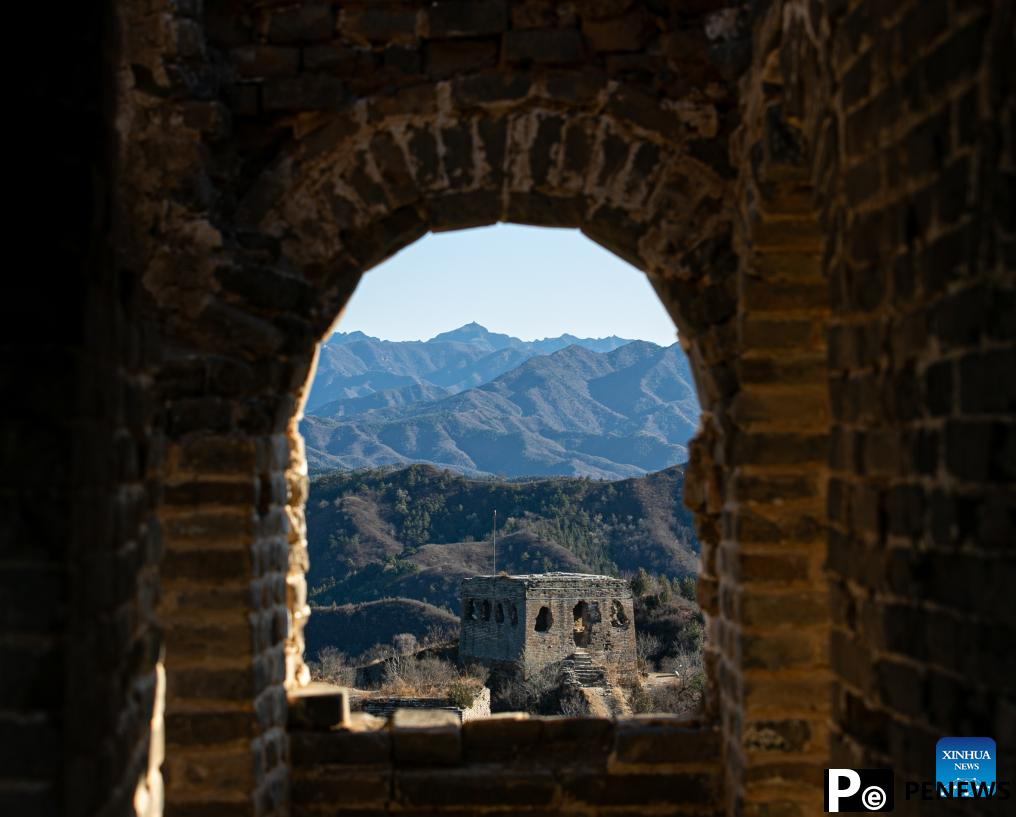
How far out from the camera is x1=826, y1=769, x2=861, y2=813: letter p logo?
10.6 feet

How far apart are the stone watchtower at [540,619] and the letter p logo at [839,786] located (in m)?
30.0

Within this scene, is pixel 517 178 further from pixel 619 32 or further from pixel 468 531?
pixel 468 531

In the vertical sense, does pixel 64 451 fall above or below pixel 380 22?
below

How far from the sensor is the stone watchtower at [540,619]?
33.4 metres

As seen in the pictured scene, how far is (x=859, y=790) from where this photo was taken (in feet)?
10.4

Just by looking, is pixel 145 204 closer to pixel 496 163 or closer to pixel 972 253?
pixel 496 163

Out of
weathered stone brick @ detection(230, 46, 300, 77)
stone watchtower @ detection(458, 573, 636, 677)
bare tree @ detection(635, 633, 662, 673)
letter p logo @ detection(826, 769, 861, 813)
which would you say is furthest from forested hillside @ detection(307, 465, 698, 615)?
letter p logo @ detection(826, 769, 861, 813)

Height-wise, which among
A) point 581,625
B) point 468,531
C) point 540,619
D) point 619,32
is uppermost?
point 619,32

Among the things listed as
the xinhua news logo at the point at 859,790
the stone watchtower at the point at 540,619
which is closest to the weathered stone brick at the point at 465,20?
the xinhua news logo at the point at 859,790

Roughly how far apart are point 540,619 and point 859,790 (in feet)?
105

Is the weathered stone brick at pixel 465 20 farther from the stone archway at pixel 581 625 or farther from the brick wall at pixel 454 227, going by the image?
the stone archway at pixel 581 625

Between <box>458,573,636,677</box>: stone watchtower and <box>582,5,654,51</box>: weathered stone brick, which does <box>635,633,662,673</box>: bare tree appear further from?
<box>582,5,654,51</box>: weathered stone brick

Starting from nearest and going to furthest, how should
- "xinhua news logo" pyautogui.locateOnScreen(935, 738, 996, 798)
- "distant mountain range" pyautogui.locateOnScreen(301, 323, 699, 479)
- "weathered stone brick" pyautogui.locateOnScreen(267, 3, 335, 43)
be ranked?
"xinhua news logo" pyautogui.locateOnScreen(935, 738, 996, 798)
"weathered stone brick" pyautogui.locateOnScreen(267, 3, 335, 43)
"distant mountain range" pyautogui.locateOnScreen(301, 323, 699, 479)

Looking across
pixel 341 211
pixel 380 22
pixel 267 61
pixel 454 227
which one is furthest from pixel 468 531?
pixel 380 22
